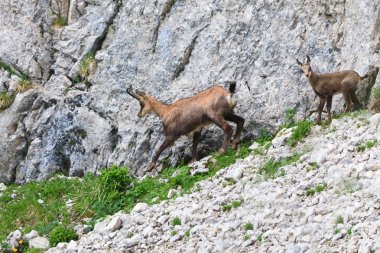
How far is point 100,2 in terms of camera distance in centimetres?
1981

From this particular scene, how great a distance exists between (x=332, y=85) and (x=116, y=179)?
16.0ft

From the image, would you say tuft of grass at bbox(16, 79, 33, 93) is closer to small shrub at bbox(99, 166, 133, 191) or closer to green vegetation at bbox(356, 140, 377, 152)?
small shrub at bbox(99, 166, 133, 191)

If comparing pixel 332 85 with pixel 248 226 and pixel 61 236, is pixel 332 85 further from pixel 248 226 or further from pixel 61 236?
pixel 61 236

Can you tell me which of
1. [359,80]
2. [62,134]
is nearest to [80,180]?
[62,134]

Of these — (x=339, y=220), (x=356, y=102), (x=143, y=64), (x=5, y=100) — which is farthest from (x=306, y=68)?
(x=5, y=100)

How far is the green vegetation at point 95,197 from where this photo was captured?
14469 mm

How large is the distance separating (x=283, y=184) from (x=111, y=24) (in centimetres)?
895

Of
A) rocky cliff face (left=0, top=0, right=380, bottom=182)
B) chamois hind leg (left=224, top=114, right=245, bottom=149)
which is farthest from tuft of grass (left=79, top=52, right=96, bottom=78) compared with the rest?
chamois hind leg (left=224, top=114, right=245, bottom=149)

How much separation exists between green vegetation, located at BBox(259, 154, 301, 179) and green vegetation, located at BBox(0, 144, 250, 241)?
4.55 feet

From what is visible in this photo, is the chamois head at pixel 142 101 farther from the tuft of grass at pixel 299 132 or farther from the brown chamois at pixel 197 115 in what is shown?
the tuft of grass at pixel 299 132

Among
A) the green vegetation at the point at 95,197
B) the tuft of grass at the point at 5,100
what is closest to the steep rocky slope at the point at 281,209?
the green vegetation at the point at 95,197

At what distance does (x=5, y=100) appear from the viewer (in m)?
18.8

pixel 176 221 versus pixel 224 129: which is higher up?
pixel 224 129

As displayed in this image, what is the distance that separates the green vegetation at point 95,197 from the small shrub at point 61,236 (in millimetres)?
494
